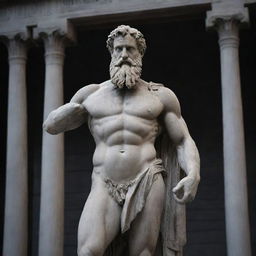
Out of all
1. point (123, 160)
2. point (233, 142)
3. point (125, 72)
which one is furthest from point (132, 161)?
point (233, 142)

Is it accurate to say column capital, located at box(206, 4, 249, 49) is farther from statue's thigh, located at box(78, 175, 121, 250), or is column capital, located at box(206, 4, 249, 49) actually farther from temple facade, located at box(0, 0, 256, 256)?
statue's thigh, located at box(78, 175, 121, 250)

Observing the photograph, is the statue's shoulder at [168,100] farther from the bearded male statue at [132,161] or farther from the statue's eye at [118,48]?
the statue's eye at [118,48]

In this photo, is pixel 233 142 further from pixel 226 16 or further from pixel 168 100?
pixel 168 100

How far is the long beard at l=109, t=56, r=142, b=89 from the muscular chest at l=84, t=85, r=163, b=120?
3.6 inches

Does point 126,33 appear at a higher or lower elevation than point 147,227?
higher

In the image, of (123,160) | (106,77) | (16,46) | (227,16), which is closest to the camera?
(123,160)

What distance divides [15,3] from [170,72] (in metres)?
4.97

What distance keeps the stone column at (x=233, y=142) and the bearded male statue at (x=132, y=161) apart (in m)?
8.69

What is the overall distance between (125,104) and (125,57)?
15.0 inches

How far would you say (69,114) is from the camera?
5570mm

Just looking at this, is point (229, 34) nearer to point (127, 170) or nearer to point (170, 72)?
point (170, 72)

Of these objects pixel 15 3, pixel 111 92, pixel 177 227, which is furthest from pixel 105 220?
pixel 15 3

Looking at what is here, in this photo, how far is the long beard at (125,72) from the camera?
5.45 meters

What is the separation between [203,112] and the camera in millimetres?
18969
